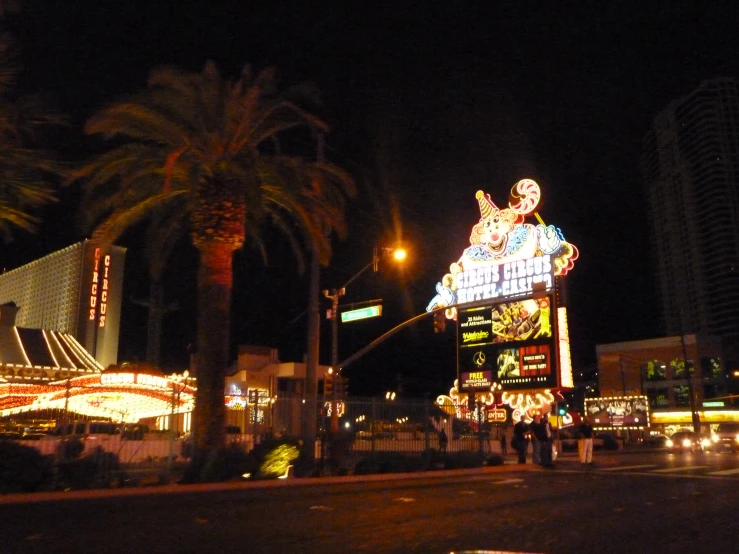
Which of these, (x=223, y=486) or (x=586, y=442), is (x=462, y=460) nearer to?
(x=586, y=442)

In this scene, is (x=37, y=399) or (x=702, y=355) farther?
(x=702, y=355)

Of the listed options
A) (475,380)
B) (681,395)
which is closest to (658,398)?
(681,395)

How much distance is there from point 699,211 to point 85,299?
362 ft

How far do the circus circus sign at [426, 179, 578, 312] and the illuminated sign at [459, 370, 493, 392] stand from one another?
4.61 meters

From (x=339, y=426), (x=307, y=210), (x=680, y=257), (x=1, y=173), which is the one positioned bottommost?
(x=339, y=426)

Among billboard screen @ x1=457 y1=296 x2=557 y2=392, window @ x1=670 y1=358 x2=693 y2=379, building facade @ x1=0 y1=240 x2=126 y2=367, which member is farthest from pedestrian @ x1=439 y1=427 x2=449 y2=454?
window @ x1=670 y1=358 x2=693 y2=379

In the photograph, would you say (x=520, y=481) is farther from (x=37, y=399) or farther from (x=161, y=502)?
(x=37, y=399)

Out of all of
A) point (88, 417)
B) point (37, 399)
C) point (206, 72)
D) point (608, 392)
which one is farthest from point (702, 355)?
point (206, 72)

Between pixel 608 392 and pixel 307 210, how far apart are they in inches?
3519

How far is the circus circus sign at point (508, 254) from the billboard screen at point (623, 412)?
116 feet

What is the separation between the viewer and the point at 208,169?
20.3 meters

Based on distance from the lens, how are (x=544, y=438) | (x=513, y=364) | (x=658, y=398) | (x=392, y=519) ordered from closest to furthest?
(x=392, y=519) < (x=544, y=438) < (x=513, y=364) < (x=658, y=398)

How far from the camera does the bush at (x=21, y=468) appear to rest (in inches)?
626

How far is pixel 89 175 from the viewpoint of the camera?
21656 millimetres
